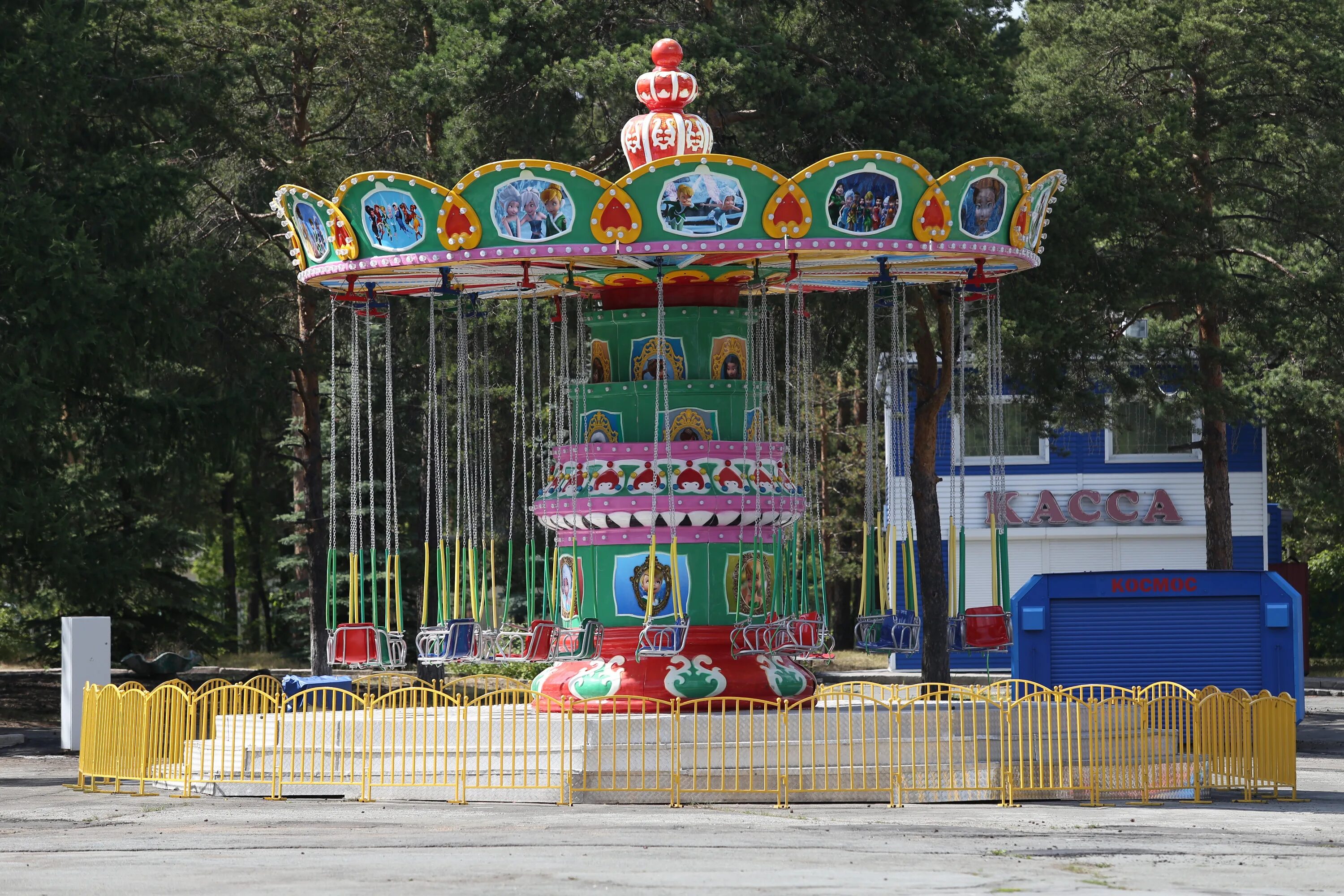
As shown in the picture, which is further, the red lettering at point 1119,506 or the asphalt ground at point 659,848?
the red lettering at point 1119,506

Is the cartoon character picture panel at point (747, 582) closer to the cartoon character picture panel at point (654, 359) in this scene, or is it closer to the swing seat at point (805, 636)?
the swing seat at point (805, 636)

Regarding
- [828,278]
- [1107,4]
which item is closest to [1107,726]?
[828,278]

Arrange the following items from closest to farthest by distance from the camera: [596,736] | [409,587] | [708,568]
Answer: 1. [596,736]
2. [708,568]
3. [409,587]

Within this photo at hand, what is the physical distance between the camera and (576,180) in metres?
15.0

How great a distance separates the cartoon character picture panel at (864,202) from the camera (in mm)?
15102

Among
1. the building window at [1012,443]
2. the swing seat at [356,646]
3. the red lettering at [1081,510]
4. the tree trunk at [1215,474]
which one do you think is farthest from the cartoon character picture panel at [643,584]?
the red lettering at [1081,510]

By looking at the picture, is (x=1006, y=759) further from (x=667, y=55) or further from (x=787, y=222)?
(x=667, y=55)

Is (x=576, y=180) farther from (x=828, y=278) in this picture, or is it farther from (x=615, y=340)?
(x=828, y=278)

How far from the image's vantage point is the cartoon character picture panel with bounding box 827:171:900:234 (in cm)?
1510

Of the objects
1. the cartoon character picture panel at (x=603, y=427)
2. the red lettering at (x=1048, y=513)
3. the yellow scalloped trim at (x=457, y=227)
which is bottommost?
the red lettering at (x=1048, y=513)

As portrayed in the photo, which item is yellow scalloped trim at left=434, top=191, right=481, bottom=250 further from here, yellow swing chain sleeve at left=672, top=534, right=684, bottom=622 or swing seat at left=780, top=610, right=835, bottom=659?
swing seat at left=780, top=610, right=835, bottom=659

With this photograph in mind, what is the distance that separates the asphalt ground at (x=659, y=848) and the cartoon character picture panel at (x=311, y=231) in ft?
16.0

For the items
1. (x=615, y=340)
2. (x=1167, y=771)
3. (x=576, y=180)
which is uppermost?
(x=576, y=180)

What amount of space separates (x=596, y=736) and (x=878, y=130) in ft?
39.6
